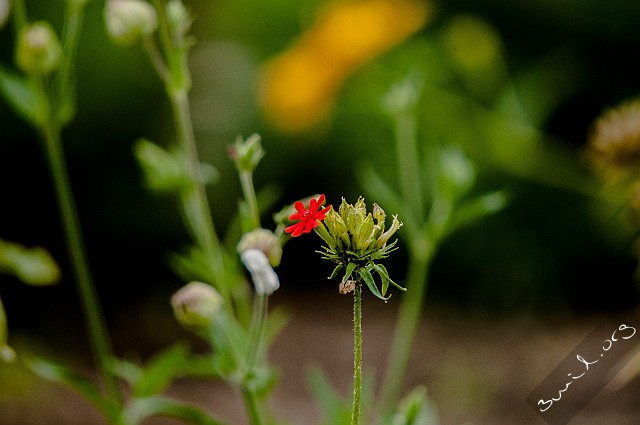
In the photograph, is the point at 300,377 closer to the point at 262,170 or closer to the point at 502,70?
the point at 262,170

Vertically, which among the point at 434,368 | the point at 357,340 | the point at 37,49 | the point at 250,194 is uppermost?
the point at 434,368

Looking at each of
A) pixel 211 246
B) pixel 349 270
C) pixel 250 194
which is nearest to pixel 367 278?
pixel 349 270

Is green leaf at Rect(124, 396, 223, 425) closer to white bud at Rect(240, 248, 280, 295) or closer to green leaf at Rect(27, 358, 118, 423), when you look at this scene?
green leaf at Rect(27, 358, 118, 423)

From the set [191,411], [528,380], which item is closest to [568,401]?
[191,411]

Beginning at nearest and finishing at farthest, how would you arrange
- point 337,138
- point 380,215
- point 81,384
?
point 380,215 < point 81,384 < point 337,138

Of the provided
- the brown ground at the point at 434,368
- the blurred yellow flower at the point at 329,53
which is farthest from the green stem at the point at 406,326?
the blurred yellow flower at the point at 329,53

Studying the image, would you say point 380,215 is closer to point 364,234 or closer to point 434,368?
point 364,234
